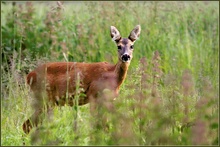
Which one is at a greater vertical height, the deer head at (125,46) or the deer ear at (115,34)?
the deer ear at (115,34)

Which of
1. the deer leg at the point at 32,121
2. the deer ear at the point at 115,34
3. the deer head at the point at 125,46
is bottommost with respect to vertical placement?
the deer leg at the point at 32,121

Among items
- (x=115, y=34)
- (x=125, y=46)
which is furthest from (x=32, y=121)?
(x=115, y=34)

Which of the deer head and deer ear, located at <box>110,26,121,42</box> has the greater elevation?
deer ear, located at <box>110,26,121,42</box>

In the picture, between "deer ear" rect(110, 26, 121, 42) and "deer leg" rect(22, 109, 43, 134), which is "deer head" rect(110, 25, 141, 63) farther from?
"deer leg" rect(22, 109, 43, 134)

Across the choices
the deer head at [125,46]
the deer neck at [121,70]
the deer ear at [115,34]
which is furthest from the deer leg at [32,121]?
the deer ear at [115,34]

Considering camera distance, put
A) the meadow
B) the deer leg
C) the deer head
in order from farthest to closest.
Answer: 1. the meadow
2. the deer head
3. the deer leg

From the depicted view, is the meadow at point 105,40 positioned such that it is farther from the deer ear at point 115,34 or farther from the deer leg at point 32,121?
the deer ear at point 115,34

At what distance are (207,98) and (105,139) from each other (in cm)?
95

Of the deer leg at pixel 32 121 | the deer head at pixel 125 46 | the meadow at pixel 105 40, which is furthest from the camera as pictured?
the meadow at pixel 105 40

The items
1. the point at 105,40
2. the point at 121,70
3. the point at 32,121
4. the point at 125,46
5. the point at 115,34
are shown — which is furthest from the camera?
the point at 105,40

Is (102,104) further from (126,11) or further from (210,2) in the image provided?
(210,2)

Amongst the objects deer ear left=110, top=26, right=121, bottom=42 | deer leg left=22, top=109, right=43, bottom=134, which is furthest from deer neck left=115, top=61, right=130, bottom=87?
deer leg left=22, top=109, right=43, bottom=134

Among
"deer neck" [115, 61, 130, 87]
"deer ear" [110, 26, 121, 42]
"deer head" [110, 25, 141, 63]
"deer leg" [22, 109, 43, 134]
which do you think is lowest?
"deer leg" [22, 109, 43, 134]

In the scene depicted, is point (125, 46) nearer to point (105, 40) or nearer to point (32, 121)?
point (32, 121)
